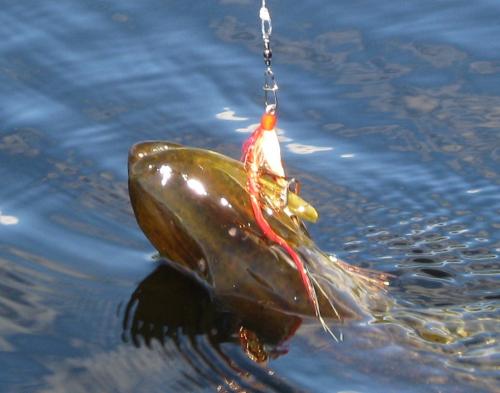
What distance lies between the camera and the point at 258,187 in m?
4.69

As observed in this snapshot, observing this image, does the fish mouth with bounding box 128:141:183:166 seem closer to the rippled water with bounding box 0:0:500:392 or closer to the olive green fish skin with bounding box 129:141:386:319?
the olive green fish skin with bounding box 129:141:386:319

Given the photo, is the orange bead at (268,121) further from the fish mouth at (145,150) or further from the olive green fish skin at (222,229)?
the fish mouth at (145,150)

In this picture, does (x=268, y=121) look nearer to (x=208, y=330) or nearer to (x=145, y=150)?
(x=145, y=150)

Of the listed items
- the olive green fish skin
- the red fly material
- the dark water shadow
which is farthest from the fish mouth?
the dark water shadow

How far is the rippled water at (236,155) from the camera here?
15.1 ft

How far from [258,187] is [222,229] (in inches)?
8.2

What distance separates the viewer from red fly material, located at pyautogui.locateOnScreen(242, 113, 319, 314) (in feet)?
15.2

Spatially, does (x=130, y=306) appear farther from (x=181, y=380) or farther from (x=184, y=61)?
(x=184, y=61)

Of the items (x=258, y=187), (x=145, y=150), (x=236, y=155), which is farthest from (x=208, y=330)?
(x=236, y=155)

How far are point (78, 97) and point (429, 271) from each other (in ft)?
7.59

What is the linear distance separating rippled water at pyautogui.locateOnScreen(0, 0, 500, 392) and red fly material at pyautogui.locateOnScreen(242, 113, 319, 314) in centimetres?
20

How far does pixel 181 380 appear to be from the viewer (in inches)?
177

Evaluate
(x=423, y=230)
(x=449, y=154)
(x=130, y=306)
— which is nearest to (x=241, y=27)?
(x=449, y=154)

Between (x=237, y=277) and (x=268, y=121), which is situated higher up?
(x=268, y=121)
